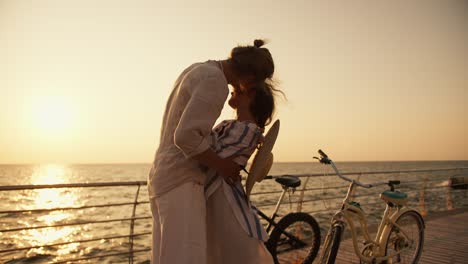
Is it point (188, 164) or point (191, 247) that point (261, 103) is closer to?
point (188, 164)

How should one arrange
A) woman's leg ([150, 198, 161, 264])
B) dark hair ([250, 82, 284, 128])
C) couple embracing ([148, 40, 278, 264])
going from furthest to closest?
1. dark hair ([250, 82, 284, 128])
2. woman's leg ([150, 198, 161, 264])
3. couple embracing ([148, 40, 278, 264])

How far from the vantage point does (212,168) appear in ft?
5.68

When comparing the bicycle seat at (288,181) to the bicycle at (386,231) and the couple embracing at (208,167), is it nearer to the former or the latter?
the bicycle at (386,231)

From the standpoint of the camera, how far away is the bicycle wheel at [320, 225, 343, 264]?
10.4 feet

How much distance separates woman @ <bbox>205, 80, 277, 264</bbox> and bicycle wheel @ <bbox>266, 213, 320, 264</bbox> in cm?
172

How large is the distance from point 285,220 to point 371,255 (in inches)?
34.9

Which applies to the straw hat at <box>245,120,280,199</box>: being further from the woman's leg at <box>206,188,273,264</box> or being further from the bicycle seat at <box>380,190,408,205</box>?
the bicycle seat at <box>380,190,408,205</box>

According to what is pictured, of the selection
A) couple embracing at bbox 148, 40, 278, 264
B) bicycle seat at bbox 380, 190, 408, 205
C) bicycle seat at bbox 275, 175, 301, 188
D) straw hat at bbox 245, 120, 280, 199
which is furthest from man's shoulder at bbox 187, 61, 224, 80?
bicycle seat at bbox 380, 190, 408, 205

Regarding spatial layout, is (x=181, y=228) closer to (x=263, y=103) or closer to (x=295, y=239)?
(x=263, y=103)

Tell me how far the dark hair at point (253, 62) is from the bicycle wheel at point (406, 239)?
264 cm

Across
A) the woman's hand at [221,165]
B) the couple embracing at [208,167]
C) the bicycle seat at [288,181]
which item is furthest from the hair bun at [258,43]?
the bicycle seat at [288,181]

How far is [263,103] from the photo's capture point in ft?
6.22

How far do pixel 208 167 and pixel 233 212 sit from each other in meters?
0.24

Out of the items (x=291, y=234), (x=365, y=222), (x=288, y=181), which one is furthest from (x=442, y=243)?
(x=288, y=181)
